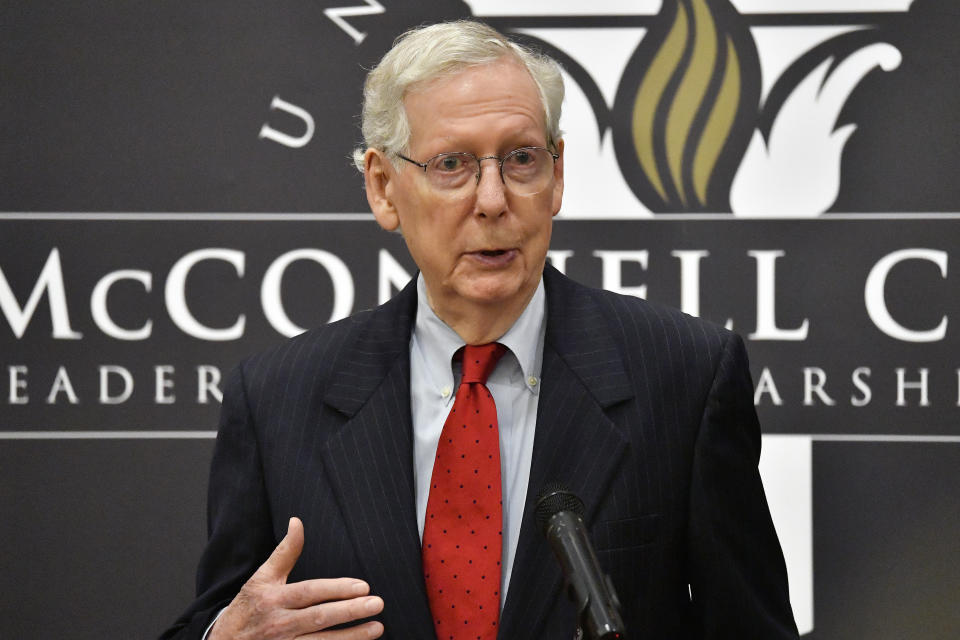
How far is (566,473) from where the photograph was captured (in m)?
1.63

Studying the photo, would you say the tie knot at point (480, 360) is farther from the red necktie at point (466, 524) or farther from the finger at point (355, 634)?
the finger at point (355, 634)

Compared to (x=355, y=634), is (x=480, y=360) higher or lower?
higher

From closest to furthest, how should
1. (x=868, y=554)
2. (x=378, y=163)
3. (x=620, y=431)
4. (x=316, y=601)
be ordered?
(x=316, y=601) < (x=620, y=431) < (x=378, y=163) < (x=868, y=554)

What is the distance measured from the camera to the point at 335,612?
139 centimetres

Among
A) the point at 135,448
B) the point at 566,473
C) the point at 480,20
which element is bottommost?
the point at 135,448

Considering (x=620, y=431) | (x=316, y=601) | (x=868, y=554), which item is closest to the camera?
(x=316, y=601)

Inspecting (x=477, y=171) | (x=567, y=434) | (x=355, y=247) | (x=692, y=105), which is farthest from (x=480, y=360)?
(x=692, y=105)

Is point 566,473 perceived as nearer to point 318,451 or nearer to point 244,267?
point 318,451

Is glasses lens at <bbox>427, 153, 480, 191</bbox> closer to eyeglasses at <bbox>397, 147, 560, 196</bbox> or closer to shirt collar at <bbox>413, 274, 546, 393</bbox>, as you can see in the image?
eyeglasses at <bbox>397, 147, 560, 196</bbox>

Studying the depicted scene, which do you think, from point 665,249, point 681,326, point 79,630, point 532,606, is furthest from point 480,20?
point 79,630

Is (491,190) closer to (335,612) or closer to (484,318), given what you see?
(484,318)

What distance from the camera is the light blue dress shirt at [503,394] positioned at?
5.57ft

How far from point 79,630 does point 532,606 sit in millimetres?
1713

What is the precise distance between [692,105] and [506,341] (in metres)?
1.22
